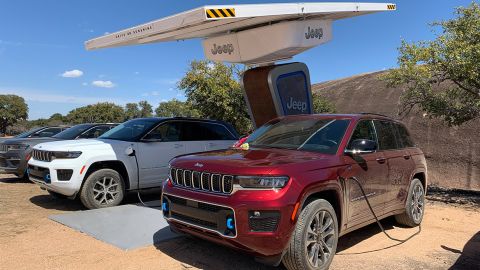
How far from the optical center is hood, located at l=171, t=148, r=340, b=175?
4.36 meters

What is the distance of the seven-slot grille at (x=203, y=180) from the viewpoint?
4.45 meters

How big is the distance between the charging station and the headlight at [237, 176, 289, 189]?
337 centimetres

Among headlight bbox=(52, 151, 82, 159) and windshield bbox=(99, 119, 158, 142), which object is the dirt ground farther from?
windshield bbox=(99, 119, 158, 142)

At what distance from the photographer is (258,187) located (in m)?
4.28

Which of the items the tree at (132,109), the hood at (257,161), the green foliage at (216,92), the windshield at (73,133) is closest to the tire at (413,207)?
the hood at (257,161)

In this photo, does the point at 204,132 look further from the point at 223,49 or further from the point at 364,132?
the point at 364,132

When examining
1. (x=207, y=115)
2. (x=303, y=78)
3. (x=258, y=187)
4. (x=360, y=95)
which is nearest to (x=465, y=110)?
(x=303, y=78)

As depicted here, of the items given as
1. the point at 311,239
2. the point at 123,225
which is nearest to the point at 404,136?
the point at 311,239

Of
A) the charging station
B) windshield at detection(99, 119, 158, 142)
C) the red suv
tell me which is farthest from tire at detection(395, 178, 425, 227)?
windshield at detection(99, 119, 158, 142)

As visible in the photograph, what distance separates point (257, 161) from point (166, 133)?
4471 mm

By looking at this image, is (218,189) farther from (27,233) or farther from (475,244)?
(475,244)

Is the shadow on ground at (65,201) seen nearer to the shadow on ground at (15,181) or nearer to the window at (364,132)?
the shadow on ground at (15,181)

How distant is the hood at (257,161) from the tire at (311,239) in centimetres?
46

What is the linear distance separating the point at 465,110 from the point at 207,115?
12161 millimetres
